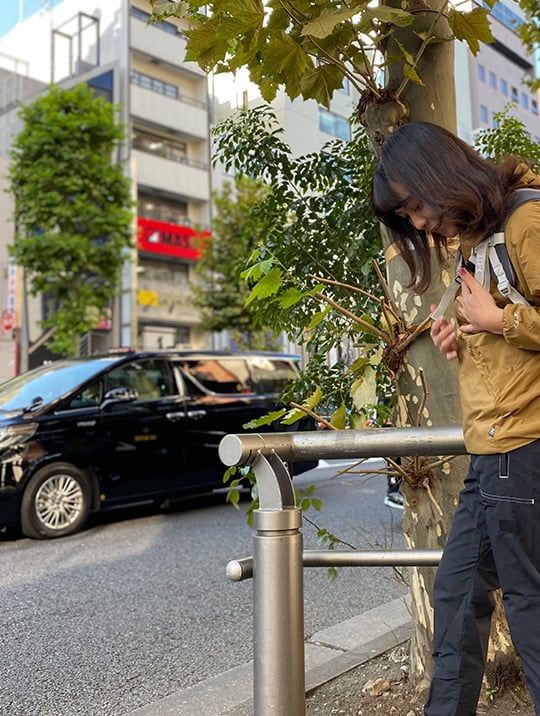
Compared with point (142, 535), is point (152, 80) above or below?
above

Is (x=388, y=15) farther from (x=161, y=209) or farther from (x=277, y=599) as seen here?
(x=161, y=209)

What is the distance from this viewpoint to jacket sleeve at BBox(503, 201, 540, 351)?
4.70 feet

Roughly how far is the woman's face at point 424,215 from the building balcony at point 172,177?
93.9 ft

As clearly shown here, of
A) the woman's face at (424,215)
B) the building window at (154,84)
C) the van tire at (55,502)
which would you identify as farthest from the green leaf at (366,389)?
the building window at (154,84)

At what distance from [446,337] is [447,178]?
1.28 ft

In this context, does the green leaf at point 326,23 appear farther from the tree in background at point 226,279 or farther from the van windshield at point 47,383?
the tree in background at point 226,279

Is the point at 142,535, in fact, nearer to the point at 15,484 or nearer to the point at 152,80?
the point at 15,484

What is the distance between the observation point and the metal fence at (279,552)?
137 cm

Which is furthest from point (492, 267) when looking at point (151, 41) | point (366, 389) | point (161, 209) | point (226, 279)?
point (151, 41)

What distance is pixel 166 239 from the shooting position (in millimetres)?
29609

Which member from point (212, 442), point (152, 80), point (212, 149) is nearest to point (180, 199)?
point (152, 80)

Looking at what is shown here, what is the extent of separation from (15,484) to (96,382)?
118cm

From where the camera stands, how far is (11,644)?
11.5 ft

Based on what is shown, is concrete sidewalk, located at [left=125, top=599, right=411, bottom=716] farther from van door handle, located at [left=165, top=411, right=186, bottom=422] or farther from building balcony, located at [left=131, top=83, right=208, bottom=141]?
building balcony, located at [left=131, top=83, right=208, bottom=141]
